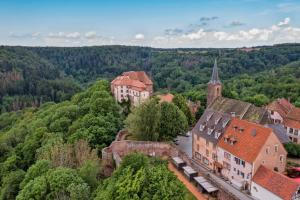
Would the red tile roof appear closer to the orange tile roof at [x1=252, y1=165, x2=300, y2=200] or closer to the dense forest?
the dense forest

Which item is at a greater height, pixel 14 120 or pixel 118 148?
pixel 118 148

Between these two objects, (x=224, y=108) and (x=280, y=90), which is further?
(x=280, y=90)

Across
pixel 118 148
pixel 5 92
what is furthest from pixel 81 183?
pixel 5 92

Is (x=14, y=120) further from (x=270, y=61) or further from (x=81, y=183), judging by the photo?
(x=270, y=61)

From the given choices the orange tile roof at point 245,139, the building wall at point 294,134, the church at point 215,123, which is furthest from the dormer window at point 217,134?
the building wall at point 294,134

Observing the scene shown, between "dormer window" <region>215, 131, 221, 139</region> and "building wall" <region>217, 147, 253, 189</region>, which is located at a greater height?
"dormer window" <region>215, 131, 221, 139</region>

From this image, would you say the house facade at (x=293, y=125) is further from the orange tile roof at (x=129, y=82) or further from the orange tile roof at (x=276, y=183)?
the orange tile roof at (x=129, y=82)

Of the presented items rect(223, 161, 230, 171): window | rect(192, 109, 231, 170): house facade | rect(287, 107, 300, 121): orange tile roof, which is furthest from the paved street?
rect(287, 107, 300, 121): orange tile roof
